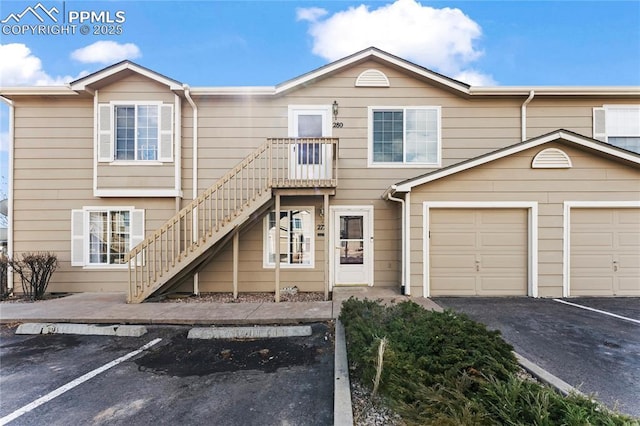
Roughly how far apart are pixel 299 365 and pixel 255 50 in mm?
10992

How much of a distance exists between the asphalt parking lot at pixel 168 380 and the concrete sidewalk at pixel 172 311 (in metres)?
0.46

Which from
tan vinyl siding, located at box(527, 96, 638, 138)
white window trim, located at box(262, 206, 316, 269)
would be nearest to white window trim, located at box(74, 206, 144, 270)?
white window trim, located at box(262, 206, 316, 269)

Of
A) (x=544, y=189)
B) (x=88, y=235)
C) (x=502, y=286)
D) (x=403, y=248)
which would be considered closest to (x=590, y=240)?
(x=544, y=189)

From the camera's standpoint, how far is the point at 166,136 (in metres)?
7.38

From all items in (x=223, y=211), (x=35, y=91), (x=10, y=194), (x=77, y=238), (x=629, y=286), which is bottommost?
(x=629, y=286)

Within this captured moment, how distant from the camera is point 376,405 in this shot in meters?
2.56

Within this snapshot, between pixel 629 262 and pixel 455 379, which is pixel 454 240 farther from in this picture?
pixel 455 379

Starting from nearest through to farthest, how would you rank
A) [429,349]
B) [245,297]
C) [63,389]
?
[429,349], [63,389], [245,297]

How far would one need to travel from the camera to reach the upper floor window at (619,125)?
298 inches

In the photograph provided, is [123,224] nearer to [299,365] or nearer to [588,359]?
[299,365]

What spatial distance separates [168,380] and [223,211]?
400 centimetres

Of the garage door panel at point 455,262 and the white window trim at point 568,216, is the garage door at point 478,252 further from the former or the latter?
the white window trim at point 568,216

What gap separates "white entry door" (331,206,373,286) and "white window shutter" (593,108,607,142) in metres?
6.35

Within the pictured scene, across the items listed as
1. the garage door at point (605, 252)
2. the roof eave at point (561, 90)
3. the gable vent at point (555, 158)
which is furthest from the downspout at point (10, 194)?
the garage door at point (605, 252)
